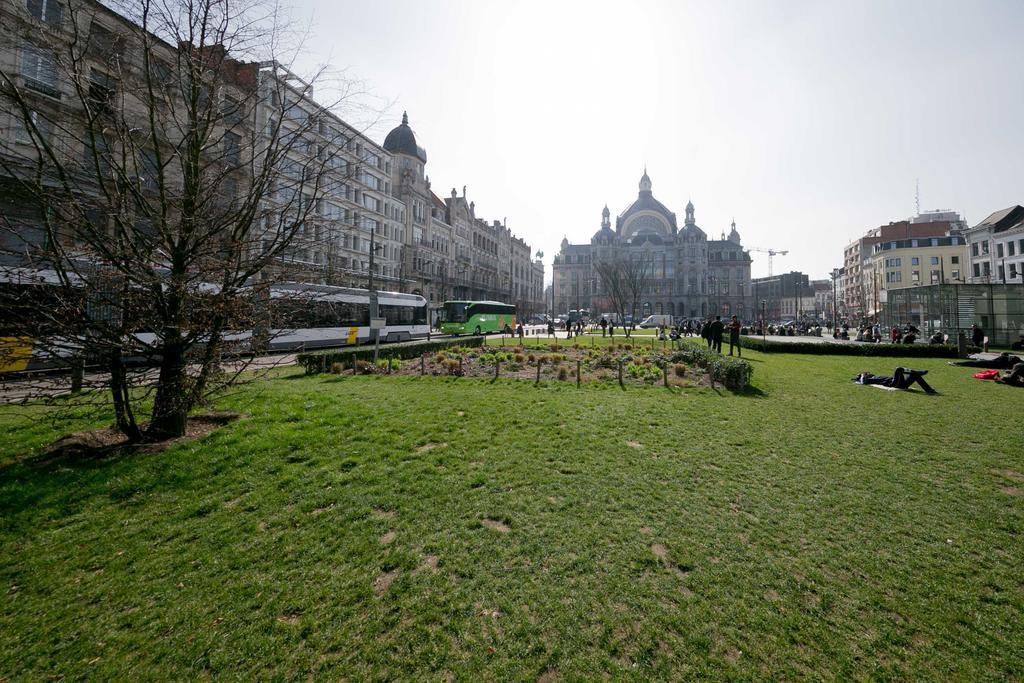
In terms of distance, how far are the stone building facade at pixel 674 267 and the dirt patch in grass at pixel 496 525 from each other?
9567 centimetres

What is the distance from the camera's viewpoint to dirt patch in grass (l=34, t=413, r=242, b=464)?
5746 millimetres

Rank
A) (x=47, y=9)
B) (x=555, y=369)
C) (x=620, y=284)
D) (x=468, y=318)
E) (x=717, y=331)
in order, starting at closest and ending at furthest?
(x=47, y=9)
(x=555, y=369)
(x=717, y=331)
(x=468, y=318)
(x=620, y=284)

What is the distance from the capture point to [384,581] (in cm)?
341

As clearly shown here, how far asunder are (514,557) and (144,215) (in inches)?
279

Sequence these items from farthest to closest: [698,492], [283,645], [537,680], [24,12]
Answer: [24,12]
[698,492]
[283,645]
[537,680]

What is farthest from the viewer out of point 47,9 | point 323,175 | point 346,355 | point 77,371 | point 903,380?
point 346,355

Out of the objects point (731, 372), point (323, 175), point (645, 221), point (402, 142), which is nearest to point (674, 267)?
point (645, 221)

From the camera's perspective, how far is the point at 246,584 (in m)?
3.35

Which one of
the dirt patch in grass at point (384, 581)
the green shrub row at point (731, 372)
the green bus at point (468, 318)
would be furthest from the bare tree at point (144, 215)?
the green bus at point (468, 318)

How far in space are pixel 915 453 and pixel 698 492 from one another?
Answer: 13.8 ft

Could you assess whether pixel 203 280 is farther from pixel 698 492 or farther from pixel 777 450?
pixel 777 450

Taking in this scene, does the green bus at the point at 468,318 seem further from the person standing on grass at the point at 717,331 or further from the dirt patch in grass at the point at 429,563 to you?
the dirt patch in grass at the point at 429,563

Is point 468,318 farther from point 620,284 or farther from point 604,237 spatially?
point 604,237

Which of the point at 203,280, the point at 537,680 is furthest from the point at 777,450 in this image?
the point at 203,280
